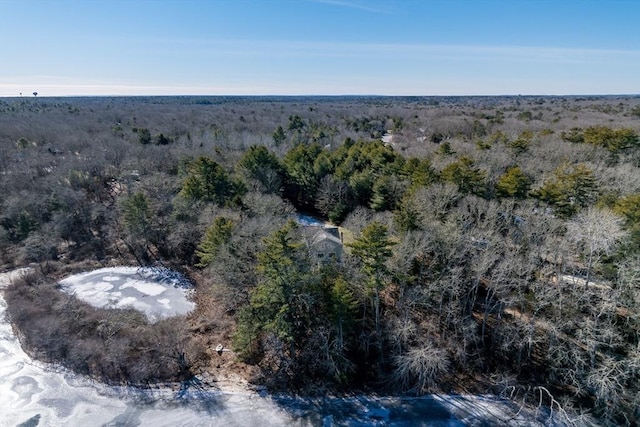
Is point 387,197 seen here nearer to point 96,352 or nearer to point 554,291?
point 554,291

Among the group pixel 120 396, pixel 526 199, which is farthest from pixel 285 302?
pixel 526 199

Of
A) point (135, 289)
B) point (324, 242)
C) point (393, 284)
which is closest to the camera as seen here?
point (393, 284)

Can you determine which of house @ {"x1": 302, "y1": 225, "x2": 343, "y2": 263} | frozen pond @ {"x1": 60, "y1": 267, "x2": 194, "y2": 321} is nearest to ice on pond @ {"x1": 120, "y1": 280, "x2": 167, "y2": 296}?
frozen pond @ {"x1": 60, "y1": 267, "x2": 194, "y2": 321}

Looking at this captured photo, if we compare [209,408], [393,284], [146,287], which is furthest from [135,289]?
[393,284]

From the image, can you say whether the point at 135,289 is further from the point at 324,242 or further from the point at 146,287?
the point at 324,242

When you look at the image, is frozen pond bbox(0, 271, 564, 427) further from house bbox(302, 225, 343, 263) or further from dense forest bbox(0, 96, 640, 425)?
house bbox(302, 225, 343, 263)

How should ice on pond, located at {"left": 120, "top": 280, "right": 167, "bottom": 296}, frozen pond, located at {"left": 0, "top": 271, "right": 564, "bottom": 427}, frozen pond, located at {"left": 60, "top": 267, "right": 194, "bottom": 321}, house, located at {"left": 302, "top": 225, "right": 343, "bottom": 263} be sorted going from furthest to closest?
ice on pond, located at {"left": 120, "top": 280, "right": 167, "bottom": 296} < frozen pond, located at {"left": 60, "top": 267, "right": 194, "bottom": 321} < house, located at {"left": 302, "top": 225, "right": 343, "bottom": 263} < frozen pond, located at {"left": 0, "top": 271, "right": 564, "bottom": 427}
